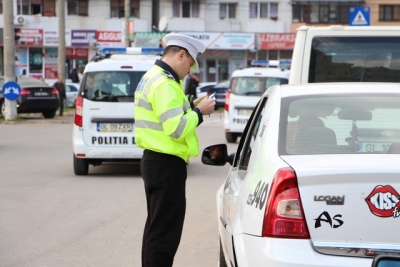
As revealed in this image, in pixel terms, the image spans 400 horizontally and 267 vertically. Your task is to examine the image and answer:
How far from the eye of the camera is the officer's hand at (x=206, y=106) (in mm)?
5648

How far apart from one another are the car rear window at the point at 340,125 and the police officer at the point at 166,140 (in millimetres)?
889

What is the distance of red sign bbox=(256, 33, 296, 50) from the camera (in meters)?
62.9

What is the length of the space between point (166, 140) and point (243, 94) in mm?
15547

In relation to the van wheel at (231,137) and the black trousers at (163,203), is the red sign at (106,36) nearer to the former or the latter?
the van wheel at (231,137)

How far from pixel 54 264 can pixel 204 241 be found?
65.4 inches

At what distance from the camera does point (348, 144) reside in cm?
445

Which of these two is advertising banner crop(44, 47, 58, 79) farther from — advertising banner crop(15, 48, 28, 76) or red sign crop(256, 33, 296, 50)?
red sign crop(256, 33, 296, 50)

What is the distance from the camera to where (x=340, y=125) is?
467 cm

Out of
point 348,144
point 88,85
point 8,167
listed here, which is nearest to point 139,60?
point 88,85

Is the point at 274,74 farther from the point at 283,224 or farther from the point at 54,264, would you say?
the point at 283,224

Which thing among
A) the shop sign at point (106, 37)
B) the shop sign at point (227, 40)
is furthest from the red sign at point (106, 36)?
the shop sign at point (227, 40)

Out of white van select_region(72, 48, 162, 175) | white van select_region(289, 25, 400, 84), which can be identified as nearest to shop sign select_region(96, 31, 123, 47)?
white van select_region(72, 48, 162, 175)

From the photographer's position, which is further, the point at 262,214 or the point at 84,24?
the point at 84,24

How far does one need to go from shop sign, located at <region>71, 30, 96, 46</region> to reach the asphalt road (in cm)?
4303
